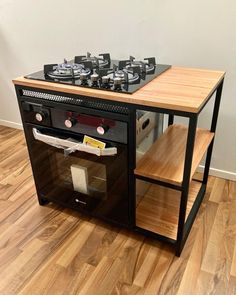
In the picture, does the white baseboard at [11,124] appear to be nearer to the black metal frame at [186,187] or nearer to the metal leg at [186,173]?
the black metal frame at [186,187]

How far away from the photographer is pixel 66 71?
51.0 inches

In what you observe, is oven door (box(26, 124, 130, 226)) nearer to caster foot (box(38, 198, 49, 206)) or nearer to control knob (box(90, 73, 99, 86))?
caster foot (box(38, 198, 49, 206))

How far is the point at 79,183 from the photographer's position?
1.47 m

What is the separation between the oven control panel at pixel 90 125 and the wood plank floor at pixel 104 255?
58 centimetres

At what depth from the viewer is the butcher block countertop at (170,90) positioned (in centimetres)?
100

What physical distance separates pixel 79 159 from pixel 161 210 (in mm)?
523

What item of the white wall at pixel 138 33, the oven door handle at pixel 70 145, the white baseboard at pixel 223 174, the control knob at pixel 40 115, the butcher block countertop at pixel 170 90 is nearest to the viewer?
the butcher block countertop at pixel 170 90

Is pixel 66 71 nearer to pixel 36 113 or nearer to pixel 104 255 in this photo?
pixel 36 113

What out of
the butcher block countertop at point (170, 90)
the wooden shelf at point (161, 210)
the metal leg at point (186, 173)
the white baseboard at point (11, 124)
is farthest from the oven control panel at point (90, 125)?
the white baseboard at point (11, 124)

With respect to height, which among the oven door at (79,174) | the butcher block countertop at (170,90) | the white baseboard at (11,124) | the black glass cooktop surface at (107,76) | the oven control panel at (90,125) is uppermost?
the black glass cooktop surface at (107,76)

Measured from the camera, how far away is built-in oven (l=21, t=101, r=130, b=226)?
1193 millimetres

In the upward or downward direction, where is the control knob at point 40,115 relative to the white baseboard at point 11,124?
upward

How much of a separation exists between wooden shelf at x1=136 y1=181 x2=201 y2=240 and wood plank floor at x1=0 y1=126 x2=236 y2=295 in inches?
3.6

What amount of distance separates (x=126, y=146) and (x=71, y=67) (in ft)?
1.61
